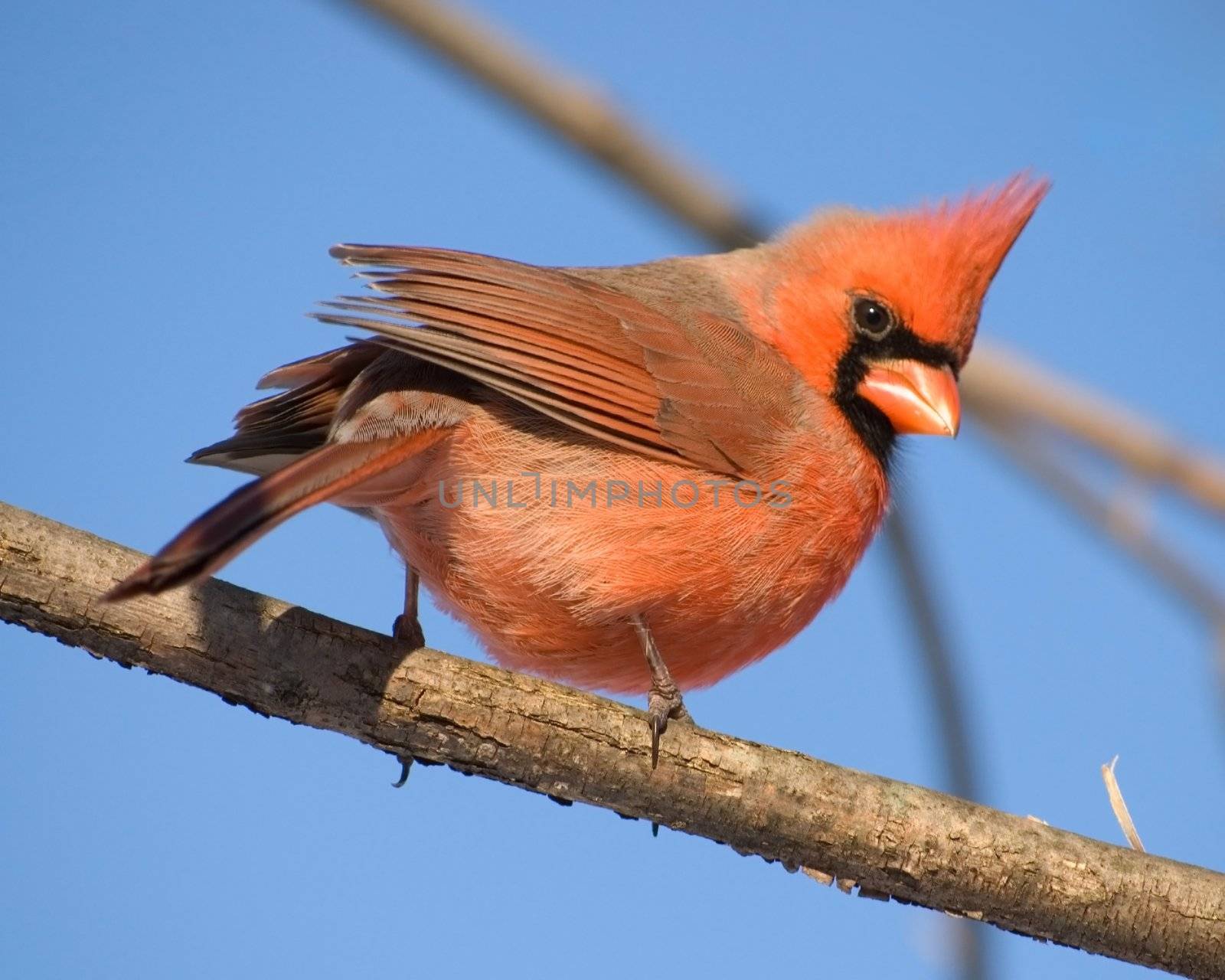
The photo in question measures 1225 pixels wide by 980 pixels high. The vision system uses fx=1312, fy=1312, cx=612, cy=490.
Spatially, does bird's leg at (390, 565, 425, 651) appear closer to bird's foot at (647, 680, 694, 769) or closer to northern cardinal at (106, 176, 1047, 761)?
northern cardinal at (106, 176, 1047, 761)

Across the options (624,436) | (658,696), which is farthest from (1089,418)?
(658,696)

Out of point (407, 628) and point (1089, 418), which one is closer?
point (407, 628)

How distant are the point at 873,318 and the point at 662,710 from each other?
3.90 feet

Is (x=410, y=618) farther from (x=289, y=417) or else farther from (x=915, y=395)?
(x=915, y=395)

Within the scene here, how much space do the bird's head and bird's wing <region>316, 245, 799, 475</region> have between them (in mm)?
156

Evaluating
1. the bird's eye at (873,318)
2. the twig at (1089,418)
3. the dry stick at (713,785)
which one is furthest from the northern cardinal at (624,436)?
the twig at (1089,418)

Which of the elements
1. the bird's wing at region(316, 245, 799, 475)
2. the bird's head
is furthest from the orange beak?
the bird's wing at region(316, 245, 799, 475)

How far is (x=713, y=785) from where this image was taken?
248 centimetres

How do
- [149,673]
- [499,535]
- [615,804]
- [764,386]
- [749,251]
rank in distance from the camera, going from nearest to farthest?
1. [149,673]
2. [615,804]
3. [499,535]
4. [764,386]
5. [749,251]

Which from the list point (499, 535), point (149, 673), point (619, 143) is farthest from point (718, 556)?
point (619, 143)

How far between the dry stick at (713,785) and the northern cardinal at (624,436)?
139 mm

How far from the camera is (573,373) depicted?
2.77 metres

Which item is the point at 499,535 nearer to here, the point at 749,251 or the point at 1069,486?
the point at 749,251

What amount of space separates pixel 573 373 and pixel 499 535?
0.38 meters
